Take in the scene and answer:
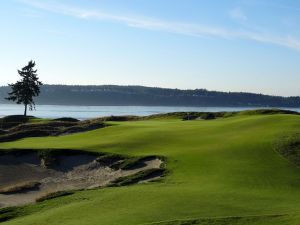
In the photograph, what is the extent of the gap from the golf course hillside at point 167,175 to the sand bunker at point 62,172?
0.07 metres

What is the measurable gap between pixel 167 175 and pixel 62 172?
959 cm

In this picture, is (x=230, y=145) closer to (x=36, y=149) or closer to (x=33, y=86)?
(x=36, y=149)

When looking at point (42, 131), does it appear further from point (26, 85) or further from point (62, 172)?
point (26, 85)

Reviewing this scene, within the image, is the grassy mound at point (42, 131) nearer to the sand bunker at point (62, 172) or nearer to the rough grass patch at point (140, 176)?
the sand bunker at point (62, 172)

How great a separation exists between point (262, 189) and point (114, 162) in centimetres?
1209

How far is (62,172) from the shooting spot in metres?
34.9

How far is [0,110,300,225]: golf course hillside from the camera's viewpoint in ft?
63.3

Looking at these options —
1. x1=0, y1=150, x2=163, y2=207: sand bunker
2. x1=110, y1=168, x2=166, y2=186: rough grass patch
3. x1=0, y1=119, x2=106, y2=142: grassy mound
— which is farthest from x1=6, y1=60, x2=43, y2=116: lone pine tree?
x1=110, y1=168, x2=166, y2=186: rough grass patch

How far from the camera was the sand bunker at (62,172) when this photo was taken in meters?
28.8

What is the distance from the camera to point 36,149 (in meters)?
38.7

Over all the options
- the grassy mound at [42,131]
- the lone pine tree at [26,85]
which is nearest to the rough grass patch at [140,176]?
the grassy mound at [42,131]

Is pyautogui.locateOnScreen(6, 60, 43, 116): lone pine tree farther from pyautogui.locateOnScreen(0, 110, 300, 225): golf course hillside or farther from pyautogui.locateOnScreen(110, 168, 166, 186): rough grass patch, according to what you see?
pyautogui.locateOnScreen(110, 168, 166, 186): rough grass patch

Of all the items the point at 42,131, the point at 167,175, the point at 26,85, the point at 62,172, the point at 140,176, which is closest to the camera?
the point at 167,175

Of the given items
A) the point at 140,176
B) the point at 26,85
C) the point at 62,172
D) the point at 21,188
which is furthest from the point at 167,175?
the point at 26,85
